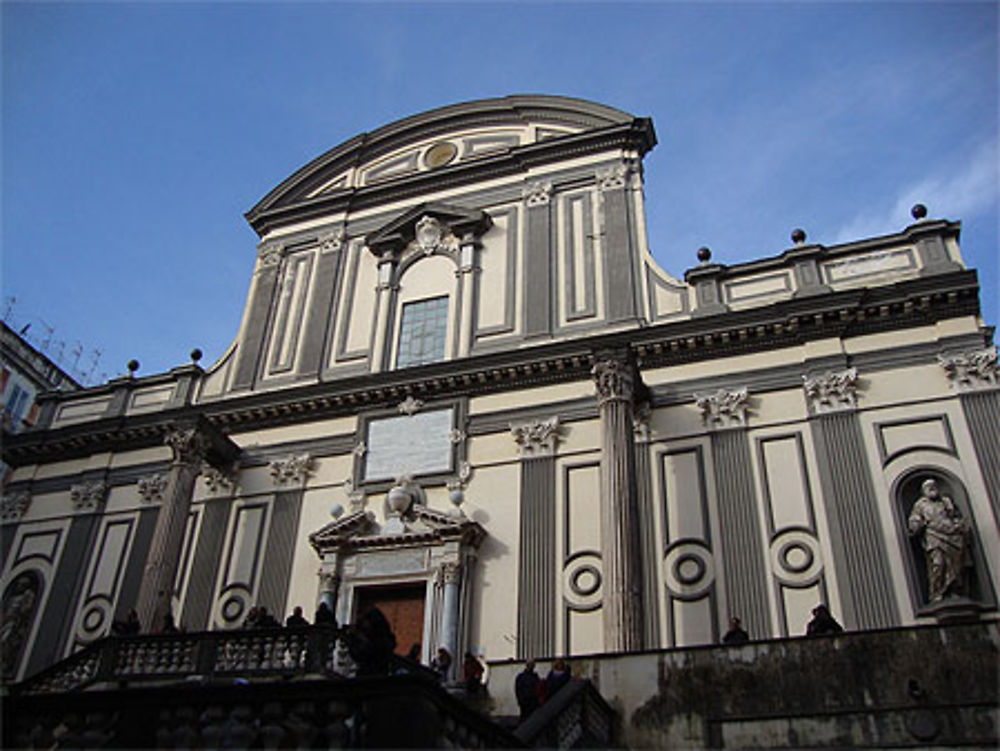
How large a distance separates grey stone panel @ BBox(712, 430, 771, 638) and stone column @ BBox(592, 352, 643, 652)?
180 centimetres

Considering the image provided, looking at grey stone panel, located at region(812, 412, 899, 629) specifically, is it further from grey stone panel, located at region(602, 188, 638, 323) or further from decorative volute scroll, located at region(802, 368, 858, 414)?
grey stone panel, located at region(602, 188, 638, 323)

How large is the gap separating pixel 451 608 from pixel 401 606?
61.2 inches

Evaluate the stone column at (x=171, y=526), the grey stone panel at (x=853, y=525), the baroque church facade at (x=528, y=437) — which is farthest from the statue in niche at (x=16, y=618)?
the grey stone panel at (x=853, y=525)

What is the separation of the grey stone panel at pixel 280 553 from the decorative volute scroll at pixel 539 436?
5359 millimetres

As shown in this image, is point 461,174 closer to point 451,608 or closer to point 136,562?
point 451,608

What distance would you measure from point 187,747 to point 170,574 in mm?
12494

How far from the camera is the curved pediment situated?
24.3 metres

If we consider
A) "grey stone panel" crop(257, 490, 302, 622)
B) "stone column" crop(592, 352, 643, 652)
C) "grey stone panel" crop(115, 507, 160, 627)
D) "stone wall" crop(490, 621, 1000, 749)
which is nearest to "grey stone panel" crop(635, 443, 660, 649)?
"stone column" crop(592, 352, 643, 652)

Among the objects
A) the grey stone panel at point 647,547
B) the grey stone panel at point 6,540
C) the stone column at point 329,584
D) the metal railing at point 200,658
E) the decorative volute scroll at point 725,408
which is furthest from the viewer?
the grey stone panel at point 6,540

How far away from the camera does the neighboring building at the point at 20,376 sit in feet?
122

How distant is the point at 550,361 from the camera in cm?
1919

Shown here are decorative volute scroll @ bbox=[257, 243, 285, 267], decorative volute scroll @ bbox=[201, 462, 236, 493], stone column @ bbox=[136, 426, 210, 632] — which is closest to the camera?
stone column @ bbox=[136, 426, 210, 632]

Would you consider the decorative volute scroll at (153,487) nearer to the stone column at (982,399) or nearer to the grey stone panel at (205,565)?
the grey stone panel at (205,565)

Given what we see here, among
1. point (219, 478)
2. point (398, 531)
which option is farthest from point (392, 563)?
point (219, 478)
